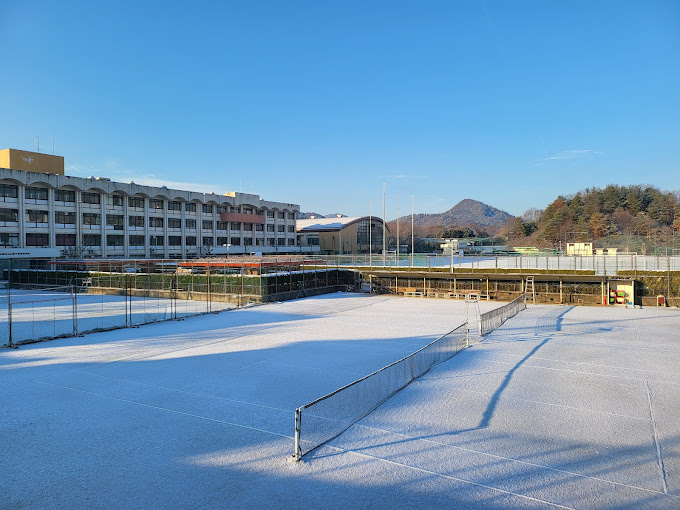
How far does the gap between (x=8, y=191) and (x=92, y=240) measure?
12.4m

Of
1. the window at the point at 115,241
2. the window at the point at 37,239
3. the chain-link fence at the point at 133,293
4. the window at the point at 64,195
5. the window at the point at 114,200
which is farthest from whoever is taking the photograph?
the window at the point at 115,241

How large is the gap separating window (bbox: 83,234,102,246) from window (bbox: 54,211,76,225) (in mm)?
2740

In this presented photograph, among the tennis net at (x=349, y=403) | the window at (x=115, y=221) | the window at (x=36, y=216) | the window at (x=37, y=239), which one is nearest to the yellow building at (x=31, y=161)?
the window at (x=36, y=216)

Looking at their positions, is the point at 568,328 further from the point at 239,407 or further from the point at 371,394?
the point at 239,407

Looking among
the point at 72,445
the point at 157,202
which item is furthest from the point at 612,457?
the point at 157,202

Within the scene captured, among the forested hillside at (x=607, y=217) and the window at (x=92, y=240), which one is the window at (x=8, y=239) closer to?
the window at (x=92, y=240)

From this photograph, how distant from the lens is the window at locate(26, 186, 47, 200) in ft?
199

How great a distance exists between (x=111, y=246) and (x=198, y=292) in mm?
35688

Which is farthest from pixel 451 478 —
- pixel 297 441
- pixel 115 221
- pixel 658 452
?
pixel 115 221

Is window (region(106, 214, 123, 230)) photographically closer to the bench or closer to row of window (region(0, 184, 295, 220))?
row of window (region(0, 184, 295, 220))

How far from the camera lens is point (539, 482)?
343 inches

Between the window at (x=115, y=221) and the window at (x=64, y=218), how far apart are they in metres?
4.98

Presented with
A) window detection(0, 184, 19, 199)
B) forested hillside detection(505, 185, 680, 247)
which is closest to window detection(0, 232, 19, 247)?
window detection(0, 184, 19, 199)

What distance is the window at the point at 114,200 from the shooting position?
69.5m
